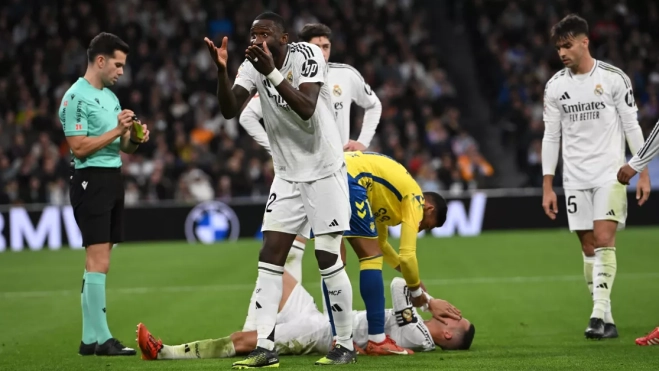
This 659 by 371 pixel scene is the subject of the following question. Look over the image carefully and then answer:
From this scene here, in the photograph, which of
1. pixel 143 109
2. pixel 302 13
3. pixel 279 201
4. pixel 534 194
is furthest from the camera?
pixel 302 13

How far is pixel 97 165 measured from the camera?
298 inches

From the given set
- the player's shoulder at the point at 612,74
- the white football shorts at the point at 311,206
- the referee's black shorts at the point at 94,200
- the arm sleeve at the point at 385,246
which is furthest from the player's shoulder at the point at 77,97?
the player's shoulder at the point at 612,74

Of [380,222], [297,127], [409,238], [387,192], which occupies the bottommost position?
[409,238]

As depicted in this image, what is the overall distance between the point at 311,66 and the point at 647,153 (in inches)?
106

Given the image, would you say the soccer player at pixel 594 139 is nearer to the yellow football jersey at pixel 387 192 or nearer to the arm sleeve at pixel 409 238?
the yellow football jersey at pixel 387 192

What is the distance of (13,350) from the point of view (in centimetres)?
777

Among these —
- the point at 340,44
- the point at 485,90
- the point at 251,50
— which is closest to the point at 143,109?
the point at 340,44

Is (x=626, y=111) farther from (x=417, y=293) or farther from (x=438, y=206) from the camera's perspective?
(x=417, y=293)

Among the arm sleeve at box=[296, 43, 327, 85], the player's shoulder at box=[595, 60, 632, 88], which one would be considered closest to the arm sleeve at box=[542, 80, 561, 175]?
the player's shoulder at box=[595, 60, 632, 88]

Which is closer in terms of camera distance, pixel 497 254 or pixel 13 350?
pixel 13 350

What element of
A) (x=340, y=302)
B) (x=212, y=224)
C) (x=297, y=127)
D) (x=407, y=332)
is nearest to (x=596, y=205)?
(x=407, y=332)

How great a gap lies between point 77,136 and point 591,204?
4403 mm

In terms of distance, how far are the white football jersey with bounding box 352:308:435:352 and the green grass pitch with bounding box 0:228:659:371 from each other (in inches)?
7.0

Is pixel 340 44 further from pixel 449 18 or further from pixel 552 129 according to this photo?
pixel 552 129
